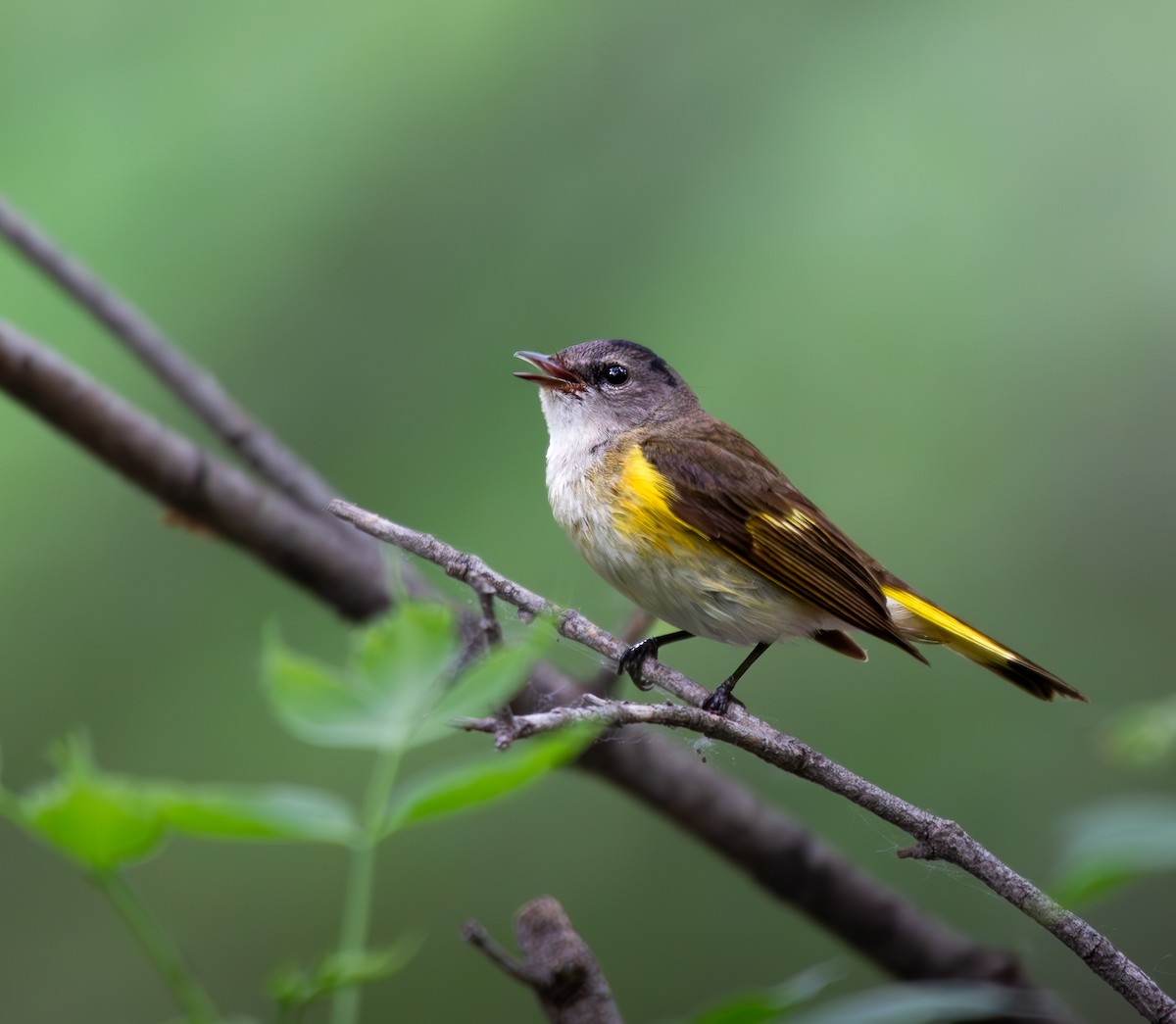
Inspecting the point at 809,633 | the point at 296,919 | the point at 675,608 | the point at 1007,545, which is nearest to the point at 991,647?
the point at 809,633

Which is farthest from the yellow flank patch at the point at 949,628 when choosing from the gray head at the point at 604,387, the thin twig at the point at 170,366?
the thin twig at the point at 170,366

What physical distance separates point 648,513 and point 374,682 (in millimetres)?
2032

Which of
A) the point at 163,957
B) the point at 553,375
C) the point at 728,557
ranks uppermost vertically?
the point at 553,375

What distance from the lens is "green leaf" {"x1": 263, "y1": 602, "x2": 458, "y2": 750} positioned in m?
0.58

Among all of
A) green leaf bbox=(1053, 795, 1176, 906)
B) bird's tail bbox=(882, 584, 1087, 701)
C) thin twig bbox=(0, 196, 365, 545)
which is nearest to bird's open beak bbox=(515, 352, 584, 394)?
thin twig bbox=(0, 196, 365, 545)

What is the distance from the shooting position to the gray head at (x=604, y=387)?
3107 mm

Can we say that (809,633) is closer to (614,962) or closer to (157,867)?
Result: (614,962)

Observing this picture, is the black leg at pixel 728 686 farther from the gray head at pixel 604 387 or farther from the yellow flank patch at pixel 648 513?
the gray head at pixel 604 387

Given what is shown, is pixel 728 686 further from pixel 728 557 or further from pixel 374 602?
pixel 374 602

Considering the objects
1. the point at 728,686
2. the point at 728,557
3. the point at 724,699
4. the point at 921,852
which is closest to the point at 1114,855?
the point at 921,852

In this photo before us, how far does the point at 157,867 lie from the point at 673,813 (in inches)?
87.7

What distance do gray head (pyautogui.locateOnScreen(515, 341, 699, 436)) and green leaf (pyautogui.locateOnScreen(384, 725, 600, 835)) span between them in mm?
2433

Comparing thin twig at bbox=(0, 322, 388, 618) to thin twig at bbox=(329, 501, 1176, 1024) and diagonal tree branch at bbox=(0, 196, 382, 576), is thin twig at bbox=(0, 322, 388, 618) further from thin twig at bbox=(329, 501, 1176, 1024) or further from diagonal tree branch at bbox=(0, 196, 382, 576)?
thin twig at bbox=(329, 501, 1176, 1024)

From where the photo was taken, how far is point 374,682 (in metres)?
0.61
